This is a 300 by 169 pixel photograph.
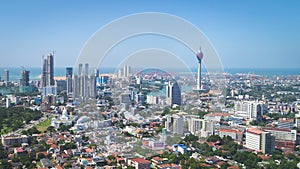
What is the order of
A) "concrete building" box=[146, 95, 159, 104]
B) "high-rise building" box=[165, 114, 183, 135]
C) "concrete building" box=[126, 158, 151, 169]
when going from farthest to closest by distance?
"concrete building" box=[146, 95, 159, 104] < "high-rise building" box=[165, 114, 183, 135] < "concrete building" box=[126, 158, 151, 169]

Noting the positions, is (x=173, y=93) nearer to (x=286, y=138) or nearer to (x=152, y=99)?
(x=152, y=99)

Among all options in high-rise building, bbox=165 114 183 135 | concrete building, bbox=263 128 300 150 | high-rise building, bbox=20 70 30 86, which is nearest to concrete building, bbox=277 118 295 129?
concrete building, bbox=263 128 300 150

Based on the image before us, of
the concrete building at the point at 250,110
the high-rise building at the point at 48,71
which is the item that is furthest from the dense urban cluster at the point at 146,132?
the high-rise building at the point at 48,71

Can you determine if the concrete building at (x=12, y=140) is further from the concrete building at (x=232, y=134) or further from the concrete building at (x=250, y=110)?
the concrete building at (x=250, y=110)

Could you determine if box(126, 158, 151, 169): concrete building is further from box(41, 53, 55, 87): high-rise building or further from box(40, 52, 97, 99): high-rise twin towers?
box(41, 53, 55, 87): high-rise building

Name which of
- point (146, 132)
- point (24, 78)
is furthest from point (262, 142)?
point (24, 78)
